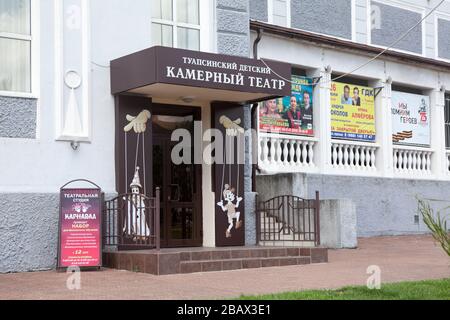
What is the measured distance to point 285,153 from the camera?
675 inches

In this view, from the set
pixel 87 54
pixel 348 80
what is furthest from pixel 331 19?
pixel 87 54

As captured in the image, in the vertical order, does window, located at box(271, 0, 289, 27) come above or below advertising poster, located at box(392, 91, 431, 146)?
above

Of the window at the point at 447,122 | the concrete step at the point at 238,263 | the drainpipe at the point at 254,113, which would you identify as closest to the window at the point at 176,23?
the drainpipe at the point at 254,113

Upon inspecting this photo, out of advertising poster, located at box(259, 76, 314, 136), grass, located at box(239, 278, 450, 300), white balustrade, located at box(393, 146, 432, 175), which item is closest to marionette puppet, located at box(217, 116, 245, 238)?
advertising poster, located at box(259, 76, 314, 136)

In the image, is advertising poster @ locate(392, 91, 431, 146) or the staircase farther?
advertising poster @ locate(392, 91, 431, 146)

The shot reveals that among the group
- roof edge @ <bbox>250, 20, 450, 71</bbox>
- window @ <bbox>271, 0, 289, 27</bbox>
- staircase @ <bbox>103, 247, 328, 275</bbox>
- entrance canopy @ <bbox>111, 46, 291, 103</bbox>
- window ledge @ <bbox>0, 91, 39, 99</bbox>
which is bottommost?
staircase @ <bbox>103, 247, 328, 275</bbox>

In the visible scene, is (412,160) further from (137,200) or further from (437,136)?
(137,200)

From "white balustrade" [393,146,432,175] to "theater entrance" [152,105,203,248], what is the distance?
7.33m

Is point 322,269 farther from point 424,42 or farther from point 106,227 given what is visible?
point 424,42

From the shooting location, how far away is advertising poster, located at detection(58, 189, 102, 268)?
11.6 m

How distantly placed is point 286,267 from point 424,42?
1209 centimetres

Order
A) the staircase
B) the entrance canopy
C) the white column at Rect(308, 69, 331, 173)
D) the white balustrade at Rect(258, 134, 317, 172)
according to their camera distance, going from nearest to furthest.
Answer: the staircase, the entrance canopy, the white balustrade at Rect(258, 134, 317, 172), the white column at Rect(308, 69, 331, 173)

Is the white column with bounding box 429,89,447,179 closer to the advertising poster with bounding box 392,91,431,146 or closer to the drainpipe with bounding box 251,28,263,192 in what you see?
the advertising poster with bounding box 392,91,431,146

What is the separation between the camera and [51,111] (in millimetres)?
12297
